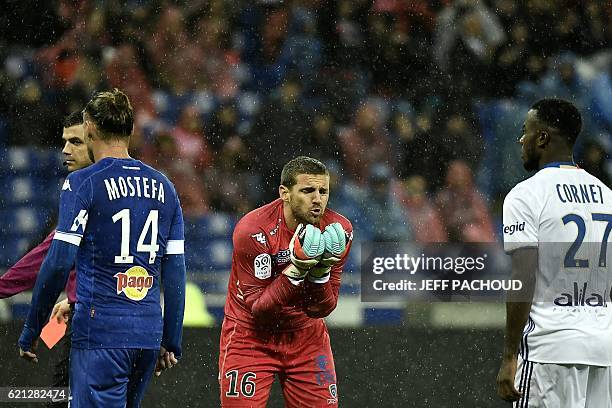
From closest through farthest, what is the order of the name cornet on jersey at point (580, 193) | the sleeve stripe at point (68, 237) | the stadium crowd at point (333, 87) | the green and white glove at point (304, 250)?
the sleeve stripe at point (68, 237)
the name cornet on jersey at point (580, 193)
the green and white glove at point (304, 250)
the stadium crowd at point (333, 87)

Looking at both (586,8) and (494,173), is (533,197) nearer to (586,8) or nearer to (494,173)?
(494,173)

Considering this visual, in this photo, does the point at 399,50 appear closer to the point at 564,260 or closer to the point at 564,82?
the point at 564,82

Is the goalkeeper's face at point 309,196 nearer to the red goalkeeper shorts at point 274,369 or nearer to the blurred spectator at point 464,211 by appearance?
the red goalkeeper shorts at point 274,369

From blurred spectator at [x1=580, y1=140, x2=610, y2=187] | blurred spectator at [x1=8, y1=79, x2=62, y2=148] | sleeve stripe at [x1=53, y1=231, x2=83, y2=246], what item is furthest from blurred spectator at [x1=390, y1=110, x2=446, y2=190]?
sleeve stripe at [x1=53, y1=231, x2=83, y2=246]

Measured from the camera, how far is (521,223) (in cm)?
347

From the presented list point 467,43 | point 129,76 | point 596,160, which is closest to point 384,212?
point 467,43

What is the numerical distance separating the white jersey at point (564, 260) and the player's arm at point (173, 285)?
46.6 inches

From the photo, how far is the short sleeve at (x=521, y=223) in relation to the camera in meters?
3.45

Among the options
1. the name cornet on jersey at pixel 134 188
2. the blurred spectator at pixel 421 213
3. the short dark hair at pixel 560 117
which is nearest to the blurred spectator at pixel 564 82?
the blurred spectator at pixel 421 213

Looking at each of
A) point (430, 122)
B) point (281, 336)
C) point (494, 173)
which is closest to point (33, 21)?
point (430, 122)

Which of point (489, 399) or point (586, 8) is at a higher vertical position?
point (586, 8)

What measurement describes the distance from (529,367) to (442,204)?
12.2 feet

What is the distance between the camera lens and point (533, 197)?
3.50 meters

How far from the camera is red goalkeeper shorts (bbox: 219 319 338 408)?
14.5ft
